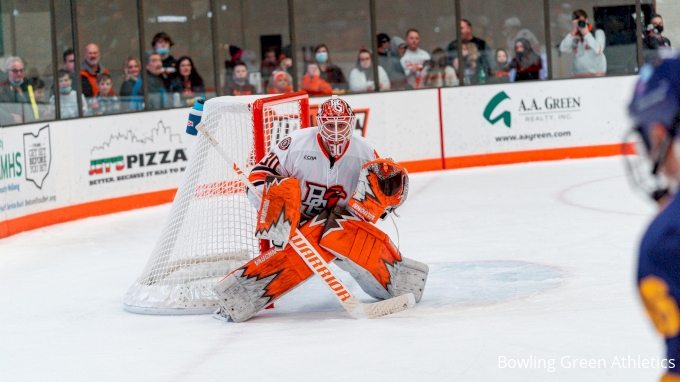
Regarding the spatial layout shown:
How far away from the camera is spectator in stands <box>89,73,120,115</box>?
8102 millimetres

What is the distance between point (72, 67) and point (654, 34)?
6.43m

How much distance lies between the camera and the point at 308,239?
4.11 meters

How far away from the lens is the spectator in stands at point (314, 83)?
9.77 meters

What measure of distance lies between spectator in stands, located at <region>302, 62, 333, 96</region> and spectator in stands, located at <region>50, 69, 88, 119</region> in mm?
2577

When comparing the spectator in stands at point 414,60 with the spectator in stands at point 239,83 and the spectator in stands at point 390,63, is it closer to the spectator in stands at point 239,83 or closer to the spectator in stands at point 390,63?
the spectator in stands at point 390,63

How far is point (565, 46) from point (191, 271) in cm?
714

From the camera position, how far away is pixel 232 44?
11562 mm

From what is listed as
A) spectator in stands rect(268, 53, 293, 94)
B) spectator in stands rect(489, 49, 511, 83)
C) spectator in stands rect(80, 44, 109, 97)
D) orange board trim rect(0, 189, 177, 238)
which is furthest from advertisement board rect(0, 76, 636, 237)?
spectator in stands rect(268, 53, 293, 94)

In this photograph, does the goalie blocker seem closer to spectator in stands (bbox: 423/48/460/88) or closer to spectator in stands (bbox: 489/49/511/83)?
spectator in stands (bbox: 423/48/460/88)

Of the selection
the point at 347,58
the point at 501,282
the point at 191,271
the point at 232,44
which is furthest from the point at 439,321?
the point at 232,44

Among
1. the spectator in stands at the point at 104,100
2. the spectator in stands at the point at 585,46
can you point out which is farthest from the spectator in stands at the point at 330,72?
the spectator in stands at the point at 585,46

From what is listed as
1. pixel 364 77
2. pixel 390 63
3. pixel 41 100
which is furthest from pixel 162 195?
pixel 390 63

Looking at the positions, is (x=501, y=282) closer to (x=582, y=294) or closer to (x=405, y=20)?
(x=582, y=294)

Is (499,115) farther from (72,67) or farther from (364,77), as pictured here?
(72,67)
